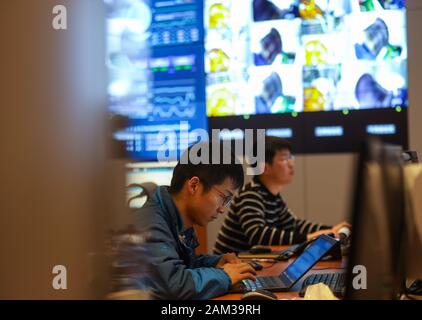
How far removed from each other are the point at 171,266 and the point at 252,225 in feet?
3.45

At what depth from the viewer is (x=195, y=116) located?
3.75 m

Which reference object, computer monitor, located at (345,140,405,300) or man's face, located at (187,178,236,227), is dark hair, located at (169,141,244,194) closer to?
man's face, located at (187,178,236,227)

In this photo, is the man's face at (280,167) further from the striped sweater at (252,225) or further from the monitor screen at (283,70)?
the monitor screen at (283,70)

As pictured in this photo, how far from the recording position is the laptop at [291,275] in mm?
1380

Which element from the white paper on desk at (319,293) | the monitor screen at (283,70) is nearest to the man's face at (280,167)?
the monitor screen at (283,70)

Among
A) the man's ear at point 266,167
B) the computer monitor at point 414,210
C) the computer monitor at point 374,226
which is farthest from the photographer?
the man's ear at point 266,167

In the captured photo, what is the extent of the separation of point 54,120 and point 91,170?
83 mm

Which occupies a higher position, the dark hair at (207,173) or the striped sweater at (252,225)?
the dark hair at (207,173)

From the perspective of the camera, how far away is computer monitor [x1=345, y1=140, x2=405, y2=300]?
2.44 feet

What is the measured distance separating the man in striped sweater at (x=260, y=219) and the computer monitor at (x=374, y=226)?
4.30 ft
